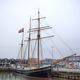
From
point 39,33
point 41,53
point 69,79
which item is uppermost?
point 39,33

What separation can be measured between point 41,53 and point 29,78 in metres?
8.70

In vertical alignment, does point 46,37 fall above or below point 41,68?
above

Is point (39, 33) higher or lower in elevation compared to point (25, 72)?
higher

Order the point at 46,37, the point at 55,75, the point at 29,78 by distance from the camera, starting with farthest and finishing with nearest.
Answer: the point at 46,37
the point at 55,75
the point at 29,78

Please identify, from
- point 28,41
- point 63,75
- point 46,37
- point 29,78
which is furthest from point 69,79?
point 28,41

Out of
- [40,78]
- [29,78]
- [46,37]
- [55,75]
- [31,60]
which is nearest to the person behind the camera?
[40,78]

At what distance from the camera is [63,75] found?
67875mm

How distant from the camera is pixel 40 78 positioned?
62219mm

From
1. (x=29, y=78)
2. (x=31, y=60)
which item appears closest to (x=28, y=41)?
(x=31, y=60)

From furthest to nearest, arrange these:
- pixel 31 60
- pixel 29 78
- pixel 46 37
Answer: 1. pixel 31 60
2. pixel 46 37
3. pixel 29 78

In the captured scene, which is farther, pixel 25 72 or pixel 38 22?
pixel 38 22

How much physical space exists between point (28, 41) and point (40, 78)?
24983 millimetres

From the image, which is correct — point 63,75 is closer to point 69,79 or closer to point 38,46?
point 69,79

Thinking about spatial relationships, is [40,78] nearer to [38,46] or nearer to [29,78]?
[29,78]
